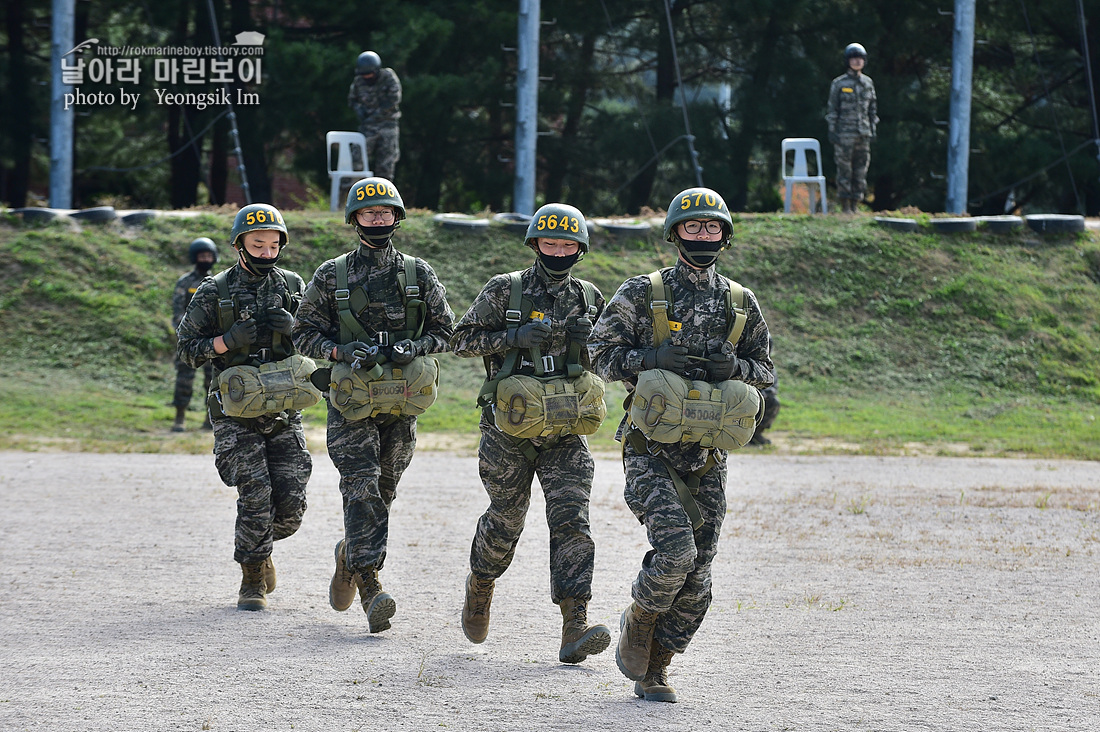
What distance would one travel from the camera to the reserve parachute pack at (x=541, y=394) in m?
6.37

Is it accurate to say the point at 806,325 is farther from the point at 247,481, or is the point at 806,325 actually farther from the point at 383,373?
the point at 383,373

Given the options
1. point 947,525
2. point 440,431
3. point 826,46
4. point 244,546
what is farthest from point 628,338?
point 826,46

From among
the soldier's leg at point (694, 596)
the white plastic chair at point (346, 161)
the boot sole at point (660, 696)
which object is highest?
the white plastic chair at point (346, 161)

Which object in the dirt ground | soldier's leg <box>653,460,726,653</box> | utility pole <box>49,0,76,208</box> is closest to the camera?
the dirt ground

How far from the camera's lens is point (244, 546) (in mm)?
7457

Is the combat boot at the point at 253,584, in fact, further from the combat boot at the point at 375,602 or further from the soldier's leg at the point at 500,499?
the soldier's leg at the point at 500,499

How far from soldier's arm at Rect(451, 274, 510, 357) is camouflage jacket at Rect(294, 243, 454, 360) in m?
0.40

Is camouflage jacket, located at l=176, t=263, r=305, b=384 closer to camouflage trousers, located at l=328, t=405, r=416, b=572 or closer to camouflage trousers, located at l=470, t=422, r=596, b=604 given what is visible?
camouflage trousers, located at l=328, t=405, r=416, b=572

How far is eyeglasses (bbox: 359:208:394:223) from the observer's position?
7.18m

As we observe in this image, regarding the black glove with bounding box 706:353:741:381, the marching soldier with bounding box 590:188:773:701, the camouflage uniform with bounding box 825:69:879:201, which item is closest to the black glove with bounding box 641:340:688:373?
the marching soldier with bounding box 590:188:773:701

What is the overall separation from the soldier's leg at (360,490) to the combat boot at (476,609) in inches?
22.3

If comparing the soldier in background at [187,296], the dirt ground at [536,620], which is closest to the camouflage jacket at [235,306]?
the dirt ground at [536,620]

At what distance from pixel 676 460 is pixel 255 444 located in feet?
9.19

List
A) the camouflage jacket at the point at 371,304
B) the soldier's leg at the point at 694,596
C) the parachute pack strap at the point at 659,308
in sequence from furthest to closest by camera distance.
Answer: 1. the camouflage jacket at the point at 371,304
2. the parachute pack strap at the point at 659,308
3. the soldier's leg at the point at 694,596
